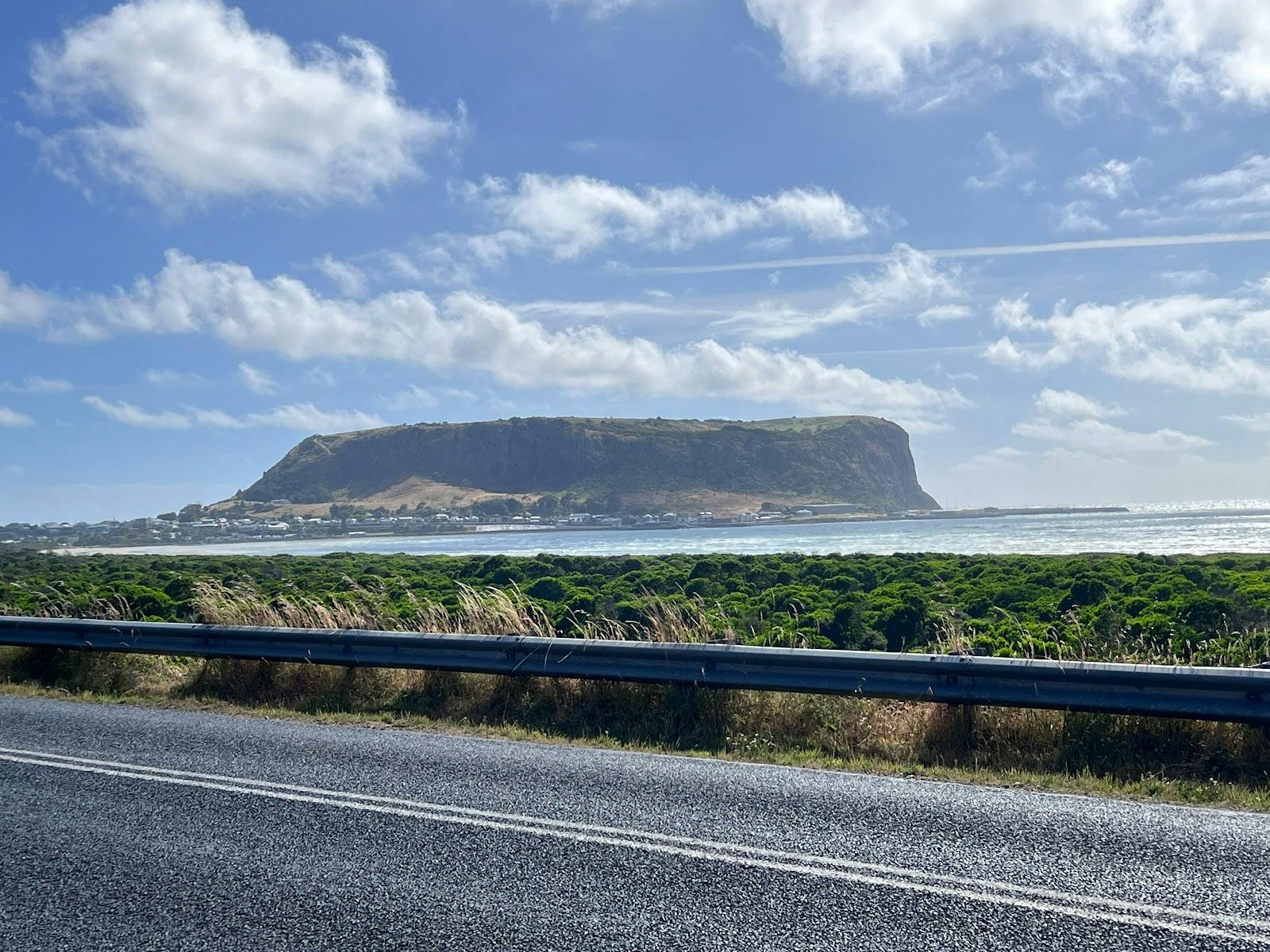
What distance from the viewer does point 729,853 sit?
5.31m

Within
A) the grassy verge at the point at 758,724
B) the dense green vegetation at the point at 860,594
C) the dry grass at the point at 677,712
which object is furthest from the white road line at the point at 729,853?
the dense green vegetation at the point at 860,594

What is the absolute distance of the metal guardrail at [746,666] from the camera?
6918mm

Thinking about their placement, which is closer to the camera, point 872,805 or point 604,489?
point 872,805

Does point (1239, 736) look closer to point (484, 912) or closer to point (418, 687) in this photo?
point (484, 912)

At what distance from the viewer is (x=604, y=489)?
6624 inches

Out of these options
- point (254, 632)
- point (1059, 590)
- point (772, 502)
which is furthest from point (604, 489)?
point (254, 632)

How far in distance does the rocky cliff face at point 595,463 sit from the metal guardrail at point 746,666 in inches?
6045

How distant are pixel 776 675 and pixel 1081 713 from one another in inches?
88.8

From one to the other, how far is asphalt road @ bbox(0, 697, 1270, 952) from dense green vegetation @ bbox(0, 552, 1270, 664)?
10.1ft

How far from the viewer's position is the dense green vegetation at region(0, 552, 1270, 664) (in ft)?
43.1

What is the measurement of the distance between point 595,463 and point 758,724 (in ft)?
557

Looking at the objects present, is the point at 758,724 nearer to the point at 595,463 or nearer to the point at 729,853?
the point at 729,853

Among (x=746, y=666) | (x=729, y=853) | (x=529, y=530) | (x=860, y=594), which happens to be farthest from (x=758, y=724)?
(x=529, y=530)

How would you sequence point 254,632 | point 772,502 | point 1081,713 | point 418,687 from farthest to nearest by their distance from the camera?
point 772,502
point 254,632
point 418,687
point 1081,713
